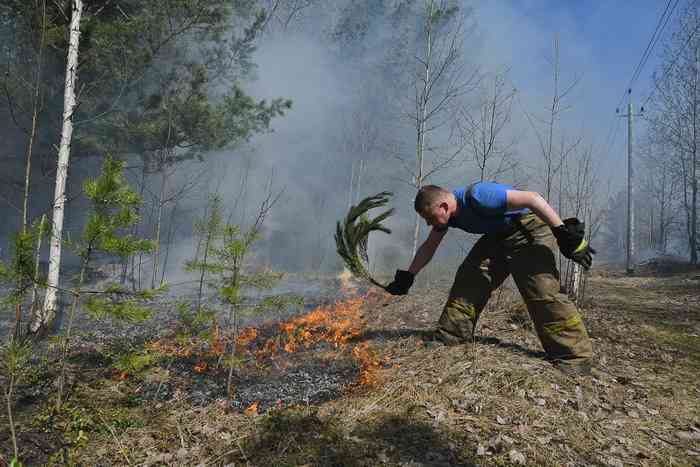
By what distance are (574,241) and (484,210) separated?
2.71ft

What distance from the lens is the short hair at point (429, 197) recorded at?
3.70 meters

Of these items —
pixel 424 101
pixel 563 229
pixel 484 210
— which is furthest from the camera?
pixel 424 101

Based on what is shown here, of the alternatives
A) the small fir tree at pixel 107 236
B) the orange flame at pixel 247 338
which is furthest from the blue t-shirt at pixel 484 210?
the orange flame at pixel 247 338

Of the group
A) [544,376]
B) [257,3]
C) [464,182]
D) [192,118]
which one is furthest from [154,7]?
[464,182]

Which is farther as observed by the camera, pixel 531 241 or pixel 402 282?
pixel 402 282

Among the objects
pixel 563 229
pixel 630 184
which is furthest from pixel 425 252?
pixel 630 184

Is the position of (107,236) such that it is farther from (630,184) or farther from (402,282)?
(630,184)

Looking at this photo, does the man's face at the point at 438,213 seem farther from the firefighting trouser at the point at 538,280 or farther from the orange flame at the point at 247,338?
the orange flame at the point at 247,338

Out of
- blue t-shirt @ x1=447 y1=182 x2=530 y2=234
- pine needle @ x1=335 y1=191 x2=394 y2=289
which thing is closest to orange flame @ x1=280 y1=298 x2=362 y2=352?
pine needle @ x1=335 y1=191 x2=394 y2=289

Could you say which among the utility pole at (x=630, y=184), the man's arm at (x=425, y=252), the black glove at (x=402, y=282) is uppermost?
the utility pole at (x=630, y=184)

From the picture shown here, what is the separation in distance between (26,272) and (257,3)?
16.4 metres

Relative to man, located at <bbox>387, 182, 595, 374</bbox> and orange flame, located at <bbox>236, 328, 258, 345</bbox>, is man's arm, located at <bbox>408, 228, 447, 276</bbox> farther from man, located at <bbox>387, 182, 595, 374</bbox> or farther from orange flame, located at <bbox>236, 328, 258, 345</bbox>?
orange flame, located at <bbox>236, 328, 258, 345</bbox>

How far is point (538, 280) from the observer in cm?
369

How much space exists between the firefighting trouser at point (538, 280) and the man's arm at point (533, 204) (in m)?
0.36
